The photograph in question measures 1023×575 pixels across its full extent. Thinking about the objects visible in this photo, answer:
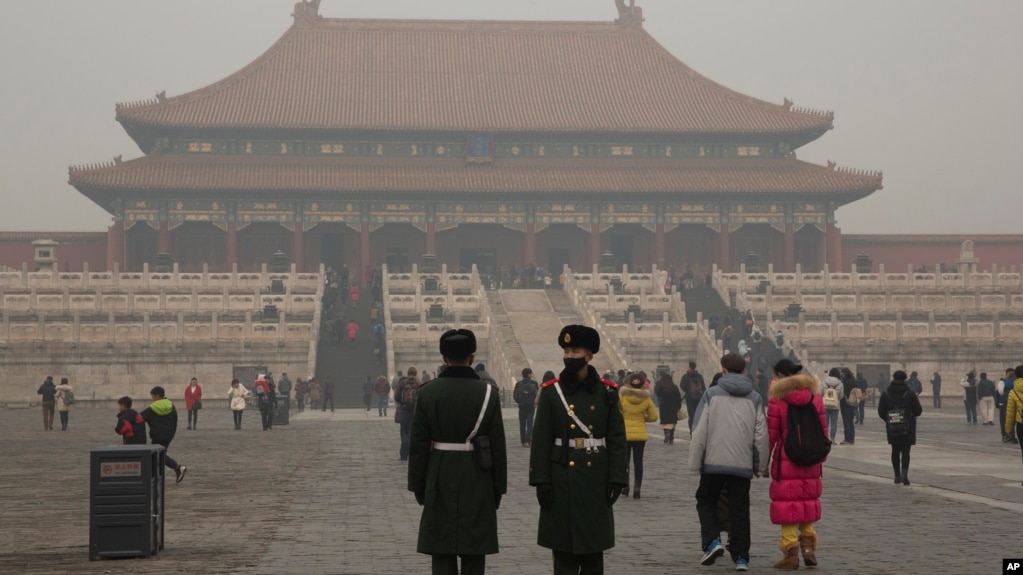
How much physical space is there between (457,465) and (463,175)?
52.0 meters

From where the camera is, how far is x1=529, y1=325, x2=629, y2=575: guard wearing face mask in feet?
25.4

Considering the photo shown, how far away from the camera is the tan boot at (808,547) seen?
972cm

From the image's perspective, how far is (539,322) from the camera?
41812mm

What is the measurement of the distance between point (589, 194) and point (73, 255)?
68.0 ft

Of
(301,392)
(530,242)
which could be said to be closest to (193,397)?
(301,392)

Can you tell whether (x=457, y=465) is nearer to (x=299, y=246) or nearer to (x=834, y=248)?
(x=299, y=246)

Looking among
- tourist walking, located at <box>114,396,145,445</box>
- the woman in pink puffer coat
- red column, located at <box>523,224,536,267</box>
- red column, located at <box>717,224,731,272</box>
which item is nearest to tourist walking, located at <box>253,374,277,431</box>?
tourist walking, located at <box>114,396,145,445</box>

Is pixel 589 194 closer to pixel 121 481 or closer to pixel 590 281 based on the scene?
pixel 590 281

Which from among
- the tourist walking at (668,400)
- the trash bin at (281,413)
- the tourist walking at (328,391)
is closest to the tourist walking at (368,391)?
the tourist walking at (328,391)

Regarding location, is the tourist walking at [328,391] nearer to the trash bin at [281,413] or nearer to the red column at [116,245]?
the trash bin at [281,413]

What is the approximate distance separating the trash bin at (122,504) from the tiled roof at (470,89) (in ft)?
163

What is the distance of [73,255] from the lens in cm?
5822

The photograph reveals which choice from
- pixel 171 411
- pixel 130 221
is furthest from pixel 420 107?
pixel 171 411

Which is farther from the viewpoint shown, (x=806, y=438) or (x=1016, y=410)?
(x=1016, y=410)
